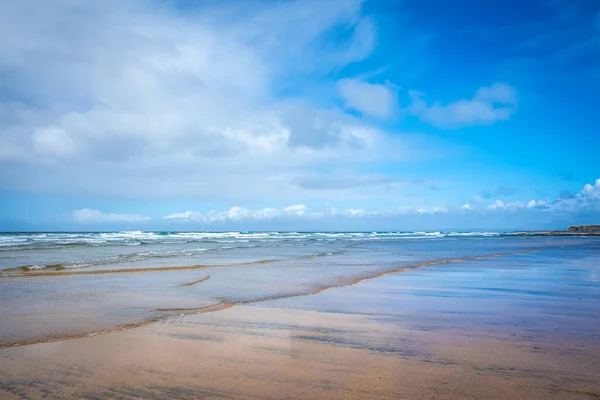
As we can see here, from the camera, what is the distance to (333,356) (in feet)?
17.1

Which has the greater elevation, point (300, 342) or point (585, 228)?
point (585, 228)

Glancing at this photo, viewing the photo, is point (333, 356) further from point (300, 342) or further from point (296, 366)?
point (300, 342)

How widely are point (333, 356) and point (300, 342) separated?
2.76ft

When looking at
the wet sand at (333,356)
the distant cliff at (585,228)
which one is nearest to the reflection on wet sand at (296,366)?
the wet sand at (333,356)

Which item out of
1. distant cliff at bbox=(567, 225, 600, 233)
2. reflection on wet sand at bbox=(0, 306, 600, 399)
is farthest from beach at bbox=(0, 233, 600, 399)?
distant cliff at bbox=(567, 225, 600, 233)

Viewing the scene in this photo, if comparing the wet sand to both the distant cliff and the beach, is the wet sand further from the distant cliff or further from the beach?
the distant cliff

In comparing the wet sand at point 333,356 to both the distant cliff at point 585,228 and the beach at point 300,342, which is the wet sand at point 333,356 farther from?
the distant cliff at point 585,228

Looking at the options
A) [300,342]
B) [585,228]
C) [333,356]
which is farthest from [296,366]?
[585,228]

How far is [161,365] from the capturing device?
4902mm

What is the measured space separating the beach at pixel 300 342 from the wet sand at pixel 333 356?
0.02 metres

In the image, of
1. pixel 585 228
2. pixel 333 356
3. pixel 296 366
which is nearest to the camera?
pixel 296 366

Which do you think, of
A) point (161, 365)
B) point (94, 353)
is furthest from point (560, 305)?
point (94, 353)

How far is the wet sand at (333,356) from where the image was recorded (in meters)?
4.17

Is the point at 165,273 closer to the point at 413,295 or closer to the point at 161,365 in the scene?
the point at 413,295
